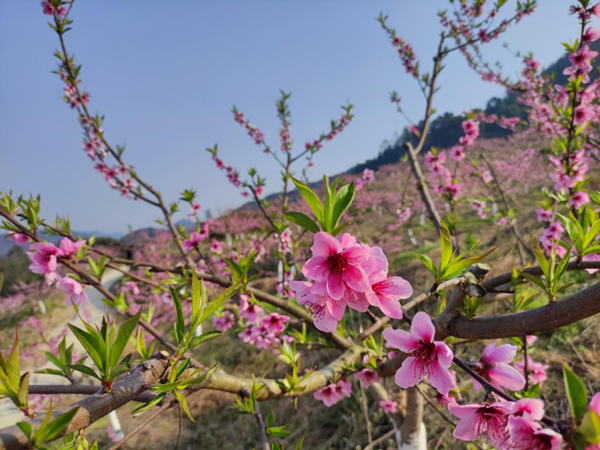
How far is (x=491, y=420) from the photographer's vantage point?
693 mm

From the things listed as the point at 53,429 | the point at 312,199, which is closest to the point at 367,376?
the point at 312,199

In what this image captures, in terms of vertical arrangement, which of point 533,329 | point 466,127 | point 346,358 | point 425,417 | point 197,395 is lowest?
point 425,417

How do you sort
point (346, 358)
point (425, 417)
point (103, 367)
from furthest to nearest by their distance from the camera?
A: point (425, 417), point (346, 358), point (103, 367)

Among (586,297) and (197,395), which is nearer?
(586,297)

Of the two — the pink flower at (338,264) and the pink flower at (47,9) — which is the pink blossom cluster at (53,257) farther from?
the pink flower at (47,9)

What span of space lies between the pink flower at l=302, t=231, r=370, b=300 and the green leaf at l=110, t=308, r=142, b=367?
1.11ft

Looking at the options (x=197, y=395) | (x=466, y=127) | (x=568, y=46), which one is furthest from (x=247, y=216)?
(x=568, y=46)

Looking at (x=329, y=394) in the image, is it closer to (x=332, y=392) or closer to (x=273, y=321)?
(x=332, y=392)

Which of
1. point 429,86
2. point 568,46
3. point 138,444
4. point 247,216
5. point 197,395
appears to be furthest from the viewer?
point 247,216

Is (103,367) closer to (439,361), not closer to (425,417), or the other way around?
(439,361)

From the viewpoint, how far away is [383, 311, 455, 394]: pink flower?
68cm

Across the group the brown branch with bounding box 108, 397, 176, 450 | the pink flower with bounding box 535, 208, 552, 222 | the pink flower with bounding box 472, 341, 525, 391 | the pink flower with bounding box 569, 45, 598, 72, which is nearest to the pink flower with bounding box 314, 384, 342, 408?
the brown branch with bounding box 108, 397, 176, 450

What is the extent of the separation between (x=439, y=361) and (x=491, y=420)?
197 mm

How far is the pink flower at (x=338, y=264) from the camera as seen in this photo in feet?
2.04
